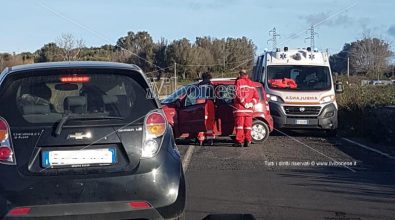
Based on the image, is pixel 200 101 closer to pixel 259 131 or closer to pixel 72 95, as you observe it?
pixel 259 131

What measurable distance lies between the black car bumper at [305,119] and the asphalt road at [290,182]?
113 inches

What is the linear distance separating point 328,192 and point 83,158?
490 cm

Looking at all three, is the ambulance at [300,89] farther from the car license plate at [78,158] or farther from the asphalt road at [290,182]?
the car license plate at [78,158]

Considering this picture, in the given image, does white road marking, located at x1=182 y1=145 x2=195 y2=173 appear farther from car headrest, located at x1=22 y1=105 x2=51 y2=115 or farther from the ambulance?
car headrest, located at x1=22 y1=105 x2=51 y2=115

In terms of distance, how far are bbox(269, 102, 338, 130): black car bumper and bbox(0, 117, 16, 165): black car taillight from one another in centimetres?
1401

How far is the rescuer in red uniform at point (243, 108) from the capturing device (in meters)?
15.4

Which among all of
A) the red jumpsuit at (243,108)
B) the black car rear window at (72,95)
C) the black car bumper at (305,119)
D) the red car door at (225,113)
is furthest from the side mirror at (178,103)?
the black car rear window at (72,95)

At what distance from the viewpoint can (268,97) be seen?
1920 centimetres

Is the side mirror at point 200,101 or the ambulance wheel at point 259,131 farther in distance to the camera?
the ambulance wheel at point 259,131

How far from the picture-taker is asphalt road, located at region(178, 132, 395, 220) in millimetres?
8258

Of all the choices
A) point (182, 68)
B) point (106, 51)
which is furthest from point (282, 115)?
point (182, 68)

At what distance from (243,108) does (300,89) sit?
452 cm
